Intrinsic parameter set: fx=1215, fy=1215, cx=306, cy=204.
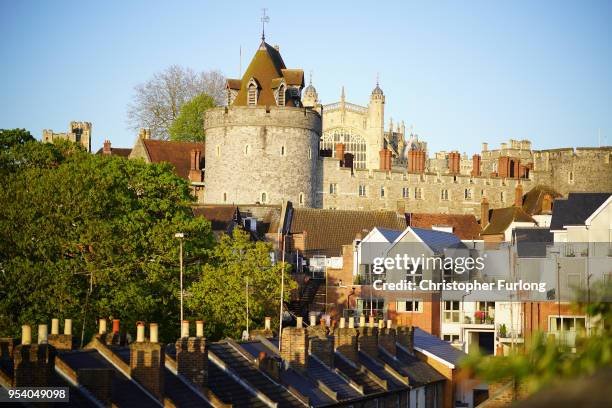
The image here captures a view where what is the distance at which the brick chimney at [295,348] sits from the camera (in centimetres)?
2589

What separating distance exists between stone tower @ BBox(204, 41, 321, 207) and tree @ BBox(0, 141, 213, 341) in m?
32.6

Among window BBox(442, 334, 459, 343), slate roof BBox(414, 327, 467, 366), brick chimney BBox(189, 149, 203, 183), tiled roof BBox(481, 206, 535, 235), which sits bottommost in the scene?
window BBox(442, 334, 459, 343)

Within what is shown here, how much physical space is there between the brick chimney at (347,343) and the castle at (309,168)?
48.0 m

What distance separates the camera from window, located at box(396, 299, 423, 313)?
55.2 metres

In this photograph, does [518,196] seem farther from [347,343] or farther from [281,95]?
[347,343]

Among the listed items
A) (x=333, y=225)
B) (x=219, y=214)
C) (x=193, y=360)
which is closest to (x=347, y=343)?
(x=193, y=360)

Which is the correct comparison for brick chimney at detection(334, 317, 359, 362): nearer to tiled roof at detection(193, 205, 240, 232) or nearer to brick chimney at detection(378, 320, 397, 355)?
brick chimney at detection(378, 320, 397, 355)

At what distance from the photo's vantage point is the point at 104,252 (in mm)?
38812

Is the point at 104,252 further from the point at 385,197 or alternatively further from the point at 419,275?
the point at 385,197

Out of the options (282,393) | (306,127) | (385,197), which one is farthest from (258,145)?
(282,393)

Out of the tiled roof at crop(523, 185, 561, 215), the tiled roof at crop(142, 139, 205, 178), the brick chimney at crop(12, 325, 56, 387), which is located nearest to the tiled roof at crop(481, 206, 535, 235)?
the tiled roof at crop(523, 185, 561, 215)

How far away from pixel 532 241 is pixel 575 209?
296 cm

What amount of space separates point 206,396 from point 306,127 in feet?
197

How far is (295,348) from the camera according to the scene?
85.2ft
